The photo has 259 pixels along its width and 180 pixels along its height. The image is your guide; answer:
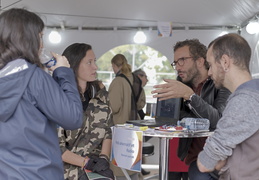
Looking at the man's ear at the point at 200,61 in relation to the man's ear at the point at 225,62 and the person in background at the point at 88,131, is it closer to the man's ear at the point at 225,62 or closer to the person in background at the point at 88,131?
the person in background at the point at 88,131

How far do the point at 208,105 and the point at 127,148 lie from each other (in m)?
0.60

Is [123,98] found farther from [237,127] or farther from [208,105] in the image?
[237,127]

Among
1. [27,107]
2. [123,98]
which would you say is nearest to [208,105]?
[27,107]

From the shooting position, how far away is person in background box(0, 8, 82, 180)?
1354 mm

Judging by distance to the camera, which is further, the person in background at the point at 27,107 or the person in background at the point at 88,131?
the person in background at the point at 88,131

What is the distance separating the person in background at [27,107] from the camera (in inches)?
53.3

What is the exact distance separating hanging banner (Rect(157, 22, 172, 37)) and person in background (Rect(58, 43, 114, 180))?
3.90m

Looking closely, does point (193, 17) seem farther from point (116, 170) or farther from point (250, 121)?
point (250, 121)

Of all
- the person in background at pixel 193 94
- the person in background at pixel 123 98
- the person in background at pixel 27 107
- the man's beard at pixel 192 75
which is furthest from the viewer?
the person in background at pixel 123 98

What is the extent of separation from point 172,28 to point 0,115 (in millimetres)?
5748

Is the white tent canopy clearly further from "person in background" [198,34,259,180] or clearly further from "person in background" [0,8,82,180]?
"person in background" [0,8,82,180]

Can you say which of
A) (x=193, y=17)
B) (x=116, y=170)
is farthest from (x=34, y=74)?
(x=193, y=17)

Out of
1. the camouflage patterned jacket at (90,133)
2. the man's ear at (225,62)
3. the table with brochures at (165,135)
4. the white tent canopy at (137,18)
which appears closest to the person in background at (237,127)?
the man's ear at (225,62)

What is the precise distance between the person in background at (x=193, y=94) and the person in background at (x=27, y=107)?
1017 millimetres
